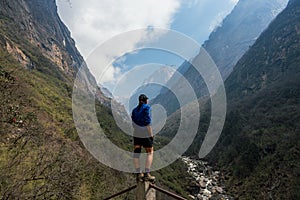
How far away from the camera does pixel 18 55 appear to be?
183 feet

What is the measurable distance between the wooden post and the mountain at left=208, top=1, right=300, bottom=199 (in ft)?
88.7

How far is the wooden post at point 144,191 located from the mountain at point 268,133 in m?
27.0

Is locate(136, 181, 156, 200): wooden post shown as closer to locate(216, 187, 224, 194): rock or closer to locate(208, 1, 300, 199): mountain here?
locate(208, 1, 300, 199): mountain

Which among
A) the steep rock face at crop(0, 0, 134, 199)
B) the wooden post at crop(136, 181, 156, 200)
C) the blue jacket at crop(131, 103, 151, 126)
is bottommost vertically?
the wooden post at crop(136, 181, 156, 200)

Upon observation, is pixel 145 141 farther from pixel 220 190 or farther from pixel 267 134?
pixel 267 134

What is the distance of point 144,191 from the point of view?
163 inches

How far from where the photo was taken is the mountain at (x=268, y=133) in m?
32.2

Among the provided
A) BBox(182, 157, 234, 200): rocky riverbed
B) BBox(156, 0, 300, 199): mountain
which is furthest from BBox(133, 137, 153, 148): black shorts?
BBox(182, 157, 234, 200): rocky riverbed

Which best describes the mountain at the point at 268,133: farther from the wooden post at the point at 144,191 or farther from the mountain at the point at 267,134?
the wooden post at the point at 144,191

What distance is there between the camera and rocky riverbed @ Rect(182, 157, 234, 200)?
33688 millimetres

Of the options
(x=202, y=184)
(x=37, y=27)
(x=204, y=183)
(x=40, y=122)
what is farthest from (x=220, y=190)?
(x=37, y=27)

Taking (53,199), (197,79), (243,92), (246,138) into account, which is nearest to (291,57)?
(243,92)

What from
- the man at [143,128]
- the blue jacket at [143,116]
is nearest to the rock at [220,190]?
the man at [143,128]

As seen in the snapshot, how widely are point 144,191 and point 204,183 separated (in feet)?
118
